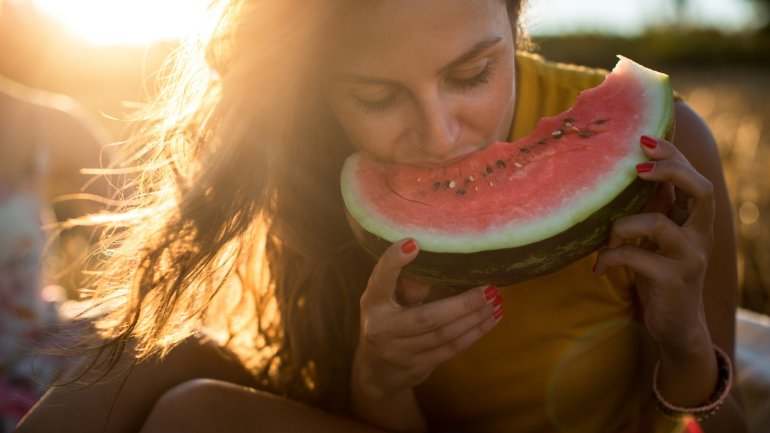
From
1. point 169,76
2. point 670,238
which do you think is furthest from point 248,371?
point 670,238

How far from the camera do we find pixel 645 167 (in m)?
1.45

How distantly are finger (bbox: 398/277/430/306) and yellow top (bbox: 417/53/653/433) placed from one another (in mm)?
395

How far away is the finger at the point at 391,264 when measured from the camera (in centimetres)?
150

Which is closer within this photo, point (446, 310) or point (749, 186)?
point (446, 310)

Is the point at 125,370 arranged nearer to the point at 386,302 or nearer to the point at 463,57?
the point at 386,302

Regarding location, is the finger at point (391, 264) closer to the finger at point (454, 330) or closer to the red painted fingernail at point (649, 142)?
the finger at point (454, 330)

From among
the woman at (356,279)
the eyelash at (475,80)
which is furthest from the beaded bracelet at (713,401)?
the eyelash at (475,80)

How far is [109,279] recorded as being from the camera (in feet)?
6.82

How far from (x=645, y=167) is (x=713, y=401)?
2.54ft

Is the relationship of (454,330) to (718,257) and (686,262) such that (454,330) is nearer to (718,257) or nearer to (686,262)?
(686,262)

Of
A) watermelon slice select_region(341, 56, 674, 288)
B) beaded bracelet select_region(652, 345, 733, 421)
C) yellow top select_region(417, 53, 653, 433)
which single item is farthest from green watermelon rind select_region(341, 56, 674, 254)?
beaded bracelet select_region(652, 345, 733, 421)

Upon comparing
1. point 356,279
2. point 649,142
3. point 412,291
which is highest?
point 649,142

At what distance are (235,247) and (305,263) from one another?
26 cm

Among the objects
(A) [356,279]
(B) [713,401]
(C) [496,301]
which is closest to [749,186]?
(B) [713,401]
